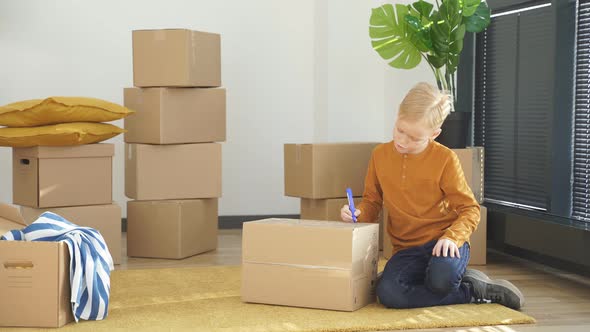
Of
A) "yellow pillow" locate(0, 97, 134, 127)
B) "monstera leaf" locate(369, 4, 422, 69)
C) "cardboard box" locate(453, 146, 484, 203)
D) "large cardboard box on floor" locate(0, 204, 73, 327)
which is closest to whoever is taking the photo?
"large cardboard box on floor" locate(0, 204, 73, 327)

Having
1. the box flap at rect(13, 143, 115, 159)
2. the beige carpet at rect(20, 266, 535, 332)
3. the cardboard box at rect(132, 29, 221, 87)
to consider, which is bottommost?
the beige carpet at rect(20, 266, 535, 332)

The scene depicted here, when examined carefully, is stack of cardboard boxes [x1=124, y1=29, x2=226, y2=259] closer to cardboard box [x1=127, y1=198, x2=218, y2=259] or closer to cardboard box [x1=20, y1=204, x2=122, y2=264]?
cardboard box [x1=127, y1=198, x2=218, y2=259]

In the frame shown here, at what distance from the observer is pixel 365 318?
248 cm

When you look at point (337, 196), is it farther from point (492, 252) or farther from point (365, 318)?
point (365, 318)

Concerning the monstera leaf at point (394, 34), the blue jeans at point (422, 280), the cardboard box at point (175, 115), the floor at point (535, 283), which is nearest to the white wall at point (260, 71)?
the floor at point (535, 283)

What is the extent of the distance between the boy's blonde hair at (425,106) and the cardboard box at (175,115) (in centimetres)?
132

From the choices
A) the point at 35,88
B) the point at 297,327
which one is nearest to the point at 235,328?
the point at 297,327

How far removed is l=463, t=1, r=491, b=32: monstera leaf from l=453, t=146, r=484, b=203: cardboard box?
527 millimetres

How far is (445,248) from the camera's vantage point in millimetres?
2547

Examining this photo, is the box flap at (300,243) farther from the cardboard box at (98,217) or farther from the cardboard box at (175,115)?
the cardboard box at (175,115)

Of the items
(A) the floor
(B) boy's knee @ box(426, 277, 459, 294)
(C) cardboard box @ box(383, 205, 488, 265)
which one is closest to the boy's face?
(B) boy's knee @ box(426, 277, 459, 294)

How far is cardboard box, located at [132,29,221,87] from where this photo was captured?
3600 millimetres

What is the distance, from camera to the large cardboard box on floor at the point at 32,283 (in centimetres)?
235

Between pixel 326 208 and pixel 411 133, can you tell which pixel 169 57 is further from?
pixel 411 133
